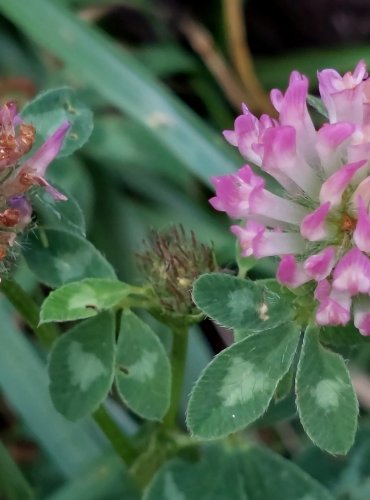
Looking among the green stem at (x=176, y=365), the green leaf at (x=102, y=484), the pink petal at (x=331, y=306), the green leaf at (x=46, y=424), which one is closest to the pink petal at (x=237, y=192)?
the pink petal at (x=331, y=306)

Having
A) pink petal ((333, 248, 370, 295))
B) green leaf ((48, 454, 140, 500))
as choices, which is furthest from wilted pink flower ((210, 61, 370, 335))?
green leaf ((48, 454, 140, 500))

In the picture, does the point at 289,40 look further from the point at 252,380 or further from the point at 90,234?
the point at 252,380

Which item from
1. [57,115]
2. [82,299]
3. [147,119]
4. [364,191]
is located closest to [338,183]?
[364,191]

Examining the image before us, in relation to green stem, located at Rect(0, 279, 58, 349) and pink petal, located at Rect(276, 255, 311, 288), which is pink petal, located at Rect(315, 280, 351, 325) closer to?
pink petal, located at Rect(276, 255, 311, 288)

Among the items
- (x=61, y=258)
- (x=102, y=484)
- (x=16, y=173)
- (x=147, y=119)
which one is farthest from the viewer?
(x=147, y=119)

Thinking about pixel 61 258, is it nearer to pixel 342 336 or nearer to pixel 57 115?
pixel 57 115

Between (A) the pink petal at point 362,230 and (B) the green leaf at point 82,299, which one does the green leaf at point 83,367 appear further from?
(A) the pink petal at point 362,230

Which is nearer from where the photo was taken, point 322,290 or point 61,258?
point 322,290
